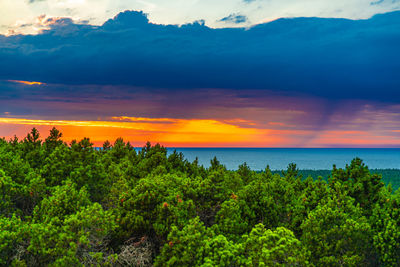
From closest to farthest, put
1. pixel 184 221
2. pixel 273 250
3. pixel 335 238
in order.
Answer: pixel 273 250 → pixel 335 238 → pixel 184 221

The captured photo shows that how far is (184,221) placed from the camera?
16922 mm

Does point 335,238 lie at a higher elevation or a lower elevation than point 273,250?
lower

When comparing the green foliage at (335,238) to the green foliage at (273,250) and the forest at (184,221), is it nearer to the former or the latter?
the forest at (184,221)

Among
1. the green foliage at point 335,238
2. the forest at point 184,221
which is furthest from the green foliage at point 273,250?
the green foliage at point 335,238

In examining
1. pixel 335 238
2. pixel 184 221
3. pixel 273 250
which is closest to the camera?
pixel 273 250

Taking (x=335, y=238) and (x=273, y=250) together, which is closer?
(x=273, y=250)

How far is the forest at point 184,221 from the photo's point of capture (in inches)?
527

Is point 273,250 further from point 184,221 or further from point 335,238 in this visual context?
point 335,238

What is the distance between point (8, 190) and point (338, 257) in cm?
1769

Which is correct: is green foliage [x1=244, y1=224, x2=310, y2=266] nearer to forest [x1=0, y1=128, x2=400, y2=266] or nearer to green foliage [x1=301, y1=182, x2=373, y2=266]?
forest [x1=0, y1=128, x2=400, y2=266]

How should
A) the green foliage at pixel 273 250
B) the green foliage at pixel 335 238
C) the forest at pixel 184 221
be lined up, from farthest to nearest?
the green foliage at pixel 335 238 → the forest at pixel 184 221 → the green foliage at pixel 273 250

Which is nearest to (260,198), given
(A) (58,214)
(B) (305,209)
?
(B) (305,209)

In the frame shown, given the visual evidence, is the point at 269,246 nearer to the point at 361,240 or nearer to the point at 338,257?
the point at 338,257

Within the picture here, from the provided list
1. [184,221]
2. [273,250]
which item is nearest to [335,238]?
[273,250]
